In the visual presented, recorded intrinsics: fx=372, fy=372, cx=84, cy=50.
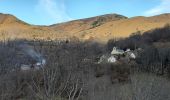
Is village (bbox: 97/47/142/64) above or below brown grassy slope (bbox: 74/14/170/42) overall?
below

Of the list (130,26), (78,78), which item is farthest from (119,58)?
(130,26)

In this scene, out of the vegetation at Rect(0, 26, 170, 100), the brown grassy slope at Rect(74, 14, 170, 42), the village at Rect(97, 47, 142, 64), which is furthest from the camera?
the brown grassy slope at Rect(74, 14, 170, 42)

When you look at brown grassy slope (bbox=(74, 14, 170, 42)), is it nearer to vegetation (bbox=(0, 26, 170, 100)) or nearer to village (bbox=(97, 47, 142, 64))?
village (bbox=(97, 47, 142, 64))

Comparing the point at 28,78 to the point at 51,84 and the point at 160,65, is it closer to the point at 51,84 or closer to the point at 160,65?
the point at 160,65

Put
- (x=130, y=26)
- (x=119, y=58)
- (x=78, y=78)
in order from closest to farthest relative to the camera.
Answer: (x=78, y=78), (x=119, y=58), (x=130, y=26)

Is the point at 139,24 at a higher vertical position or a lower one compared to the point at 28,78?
higher

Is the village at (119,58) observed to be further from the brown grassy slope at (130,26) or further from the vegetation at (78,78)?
the brown grassy slope at (130,26)

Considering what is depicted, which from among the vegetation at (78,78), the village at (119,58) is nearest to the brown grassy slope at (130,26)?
the village at (119,58)

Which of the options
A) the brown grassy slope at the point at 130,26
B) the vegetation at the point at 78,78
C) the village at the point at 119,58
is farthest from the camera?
the brown grassy slope at the point at 130,26

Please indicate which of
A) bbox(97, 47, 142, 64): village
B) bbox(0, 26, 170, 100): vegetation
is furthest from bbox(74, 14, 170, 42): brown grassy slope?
bbox(0, 26, 170, 100): vegetation

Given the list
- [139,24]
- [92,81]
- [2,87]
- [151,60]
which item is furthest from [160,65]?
[139,24]

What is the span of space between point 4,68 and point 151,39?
74.9 meters

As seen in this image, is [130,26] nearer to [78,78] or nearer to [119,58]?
[119,58]

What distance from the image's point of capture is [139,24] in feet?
593
